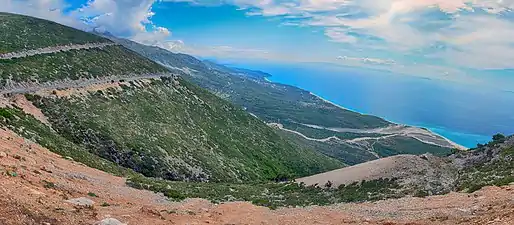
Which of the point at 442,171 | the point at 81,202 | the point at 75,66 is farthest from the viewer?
the point at 75,66

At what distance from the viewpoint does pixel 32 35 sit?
97812 millimetres

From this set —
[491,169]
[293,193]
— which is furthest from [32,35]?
[491,169]

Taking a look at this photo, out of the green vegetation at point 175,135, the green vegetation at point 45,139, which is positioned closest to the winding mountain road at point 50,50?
the green vegetation at point 175,135

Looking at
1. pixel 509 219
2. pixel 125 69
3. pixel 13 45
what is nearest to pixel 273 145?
pixel 125 69

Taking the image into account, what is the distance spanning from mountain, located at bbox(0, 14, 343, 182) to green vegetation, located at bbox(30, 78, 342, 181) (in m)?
0.19

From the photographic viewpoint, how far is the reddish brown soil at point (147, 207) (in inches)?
631

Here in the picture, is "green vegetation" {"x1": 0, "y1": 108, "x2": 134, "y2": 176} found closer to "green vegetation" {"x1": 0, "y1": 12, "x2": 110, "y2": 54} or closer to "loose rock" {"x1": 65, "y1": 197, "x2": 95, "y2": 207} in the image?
"loose rock" {"x1": 65, "y1": 197, "x2": 95, "y2": 207}

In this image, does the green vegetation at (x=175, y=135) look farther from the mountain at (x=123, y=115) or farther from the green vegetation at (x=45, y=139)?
the green vegetation at (x=45, y=139)

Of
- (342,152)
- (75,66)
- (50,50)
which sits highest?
(50,50)

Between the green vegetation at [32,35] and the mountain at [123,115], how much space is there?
326 millimetres

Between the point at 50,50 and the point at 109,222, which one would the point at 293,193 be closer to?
the point at 109,222

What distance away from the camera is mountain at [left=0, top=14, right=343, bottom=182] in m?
51.8

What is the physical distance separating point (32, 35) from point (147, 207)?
299ft

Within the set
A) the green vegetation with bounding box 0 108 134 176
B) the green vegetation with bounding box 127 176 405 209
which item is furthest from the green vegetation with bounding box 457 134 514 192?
the green vegetation with bounding box 0 108 134 176
